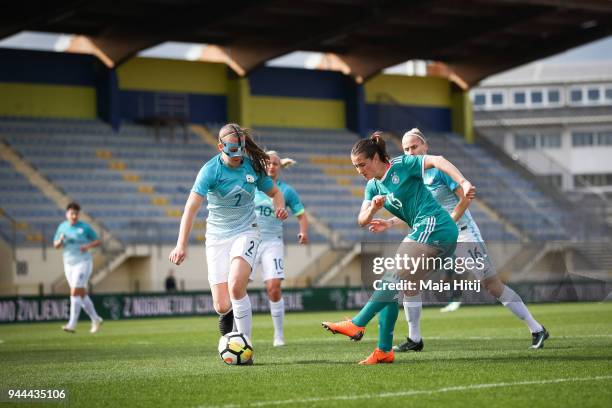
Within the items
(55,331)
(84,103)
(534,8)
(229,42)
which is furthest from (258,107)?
(55,331)

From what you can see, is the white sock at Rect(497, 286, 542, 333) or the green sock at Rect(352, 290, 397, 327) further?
the white sock at Rect(497, 286, 542, 333)

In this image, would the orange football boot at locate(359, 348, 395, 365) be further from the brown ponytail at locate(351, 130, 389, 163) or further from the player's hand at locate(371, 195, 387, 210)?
the brown ponytail at locate(351, 130, 389, 163)

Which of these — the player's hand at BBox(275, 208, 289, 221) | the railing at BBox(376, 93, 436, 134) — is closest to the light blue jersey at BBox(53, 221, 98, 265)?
the player's hand at BBox(275, 208, 289, 221)

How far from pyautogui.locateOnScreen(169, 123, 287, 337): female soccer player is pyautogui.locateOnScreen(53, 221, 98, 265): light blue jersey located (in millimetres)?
10230

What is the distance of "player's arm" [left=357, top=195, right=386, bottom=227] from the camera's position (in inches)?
418

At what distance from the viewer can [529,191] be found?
162ft

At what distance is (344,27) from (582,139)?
5325 cm

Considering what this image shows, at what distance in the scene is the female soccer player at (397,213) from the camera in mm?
10852

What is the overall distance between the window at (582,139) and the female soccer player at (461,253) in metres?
78.0

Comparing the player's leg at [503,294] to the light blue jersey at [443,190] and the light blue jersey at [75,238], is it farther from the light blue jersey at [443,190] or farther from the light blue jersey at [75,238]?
the light blue jersey at [75,238]

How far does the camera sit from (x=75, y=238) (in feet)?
72.5

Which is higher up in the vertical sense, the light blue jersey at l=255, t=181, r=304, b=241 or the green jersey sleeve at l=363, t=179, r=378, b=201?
the green jersey sleeve at l=363, t=179, r=378, b=201
